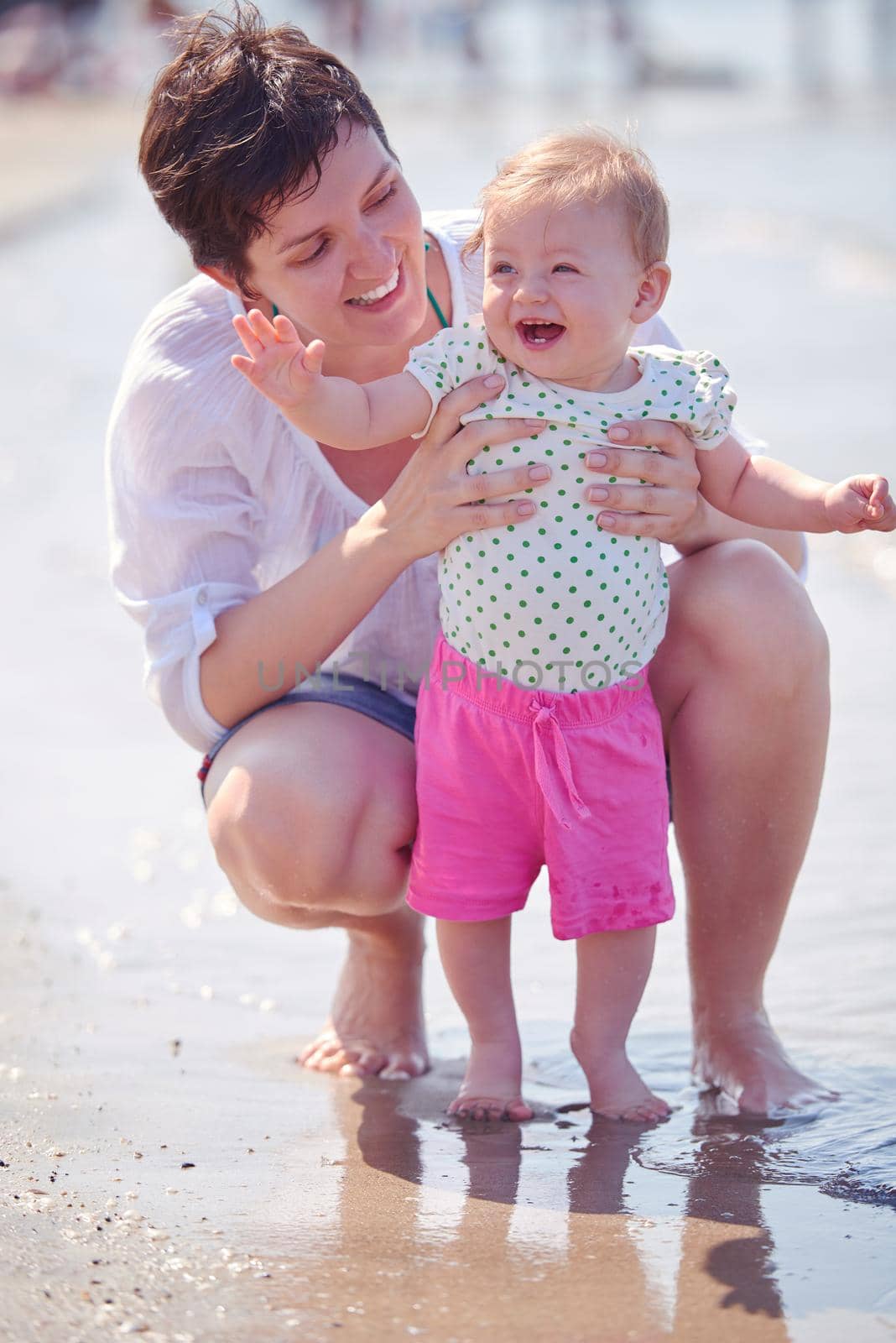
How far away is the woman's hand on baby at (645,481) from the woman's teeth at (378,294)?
369 millimetres

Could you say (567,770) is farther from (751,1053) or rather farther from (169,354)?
(169,354)

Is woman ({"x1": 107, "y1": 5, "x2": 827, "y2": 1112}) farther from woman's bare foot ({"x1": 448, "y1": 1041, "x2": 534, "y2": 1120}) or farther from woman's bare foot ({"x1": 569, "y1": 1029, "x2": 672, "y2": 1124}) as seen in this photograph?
woman's bare foot ({"x1": 448, "y1": 1041, "x2": 534, "y2": 1120})

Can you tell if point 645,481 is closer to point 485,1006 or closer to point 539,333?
point 539,333

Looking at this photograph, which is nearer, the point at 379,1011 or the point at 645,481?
the point at 645,481

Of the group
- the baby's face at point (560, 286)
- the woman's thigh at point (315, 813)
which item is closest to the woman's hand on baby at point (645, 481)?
the baby's face at point (560, 286)

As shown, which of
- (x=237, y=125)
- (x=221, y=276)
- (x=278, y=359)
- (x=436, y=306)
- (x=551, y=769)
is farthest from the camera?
(x=436, y=306)

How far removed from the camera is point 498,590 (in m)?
2.23

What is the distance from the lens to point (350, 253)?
2.30 m

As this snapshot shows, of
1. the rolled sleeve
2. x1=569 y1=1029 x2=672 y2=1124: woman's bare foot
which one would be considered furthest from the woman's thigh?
x1=569 y1=1029 x2=672 y2=1124: woman's bare foot

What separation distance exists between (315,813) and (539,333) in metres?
0.68

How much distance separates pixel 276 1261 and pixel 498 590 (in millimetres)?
862

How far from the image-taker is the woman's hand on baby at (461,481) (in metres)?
2.21

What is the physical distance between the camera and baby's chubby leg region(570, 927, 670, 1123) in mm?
2240

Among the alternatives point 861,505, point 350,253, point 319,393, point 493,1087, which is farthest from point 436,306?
point 493,1087
